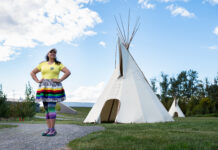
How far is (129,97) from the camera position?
1124 centimetres

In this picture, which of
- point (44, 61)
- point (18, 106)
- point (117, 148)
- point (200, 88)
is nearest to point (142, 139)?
point (117, 148)

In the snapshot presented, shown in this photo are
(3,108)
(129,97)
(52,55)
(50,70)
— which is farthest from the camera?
(3,108)

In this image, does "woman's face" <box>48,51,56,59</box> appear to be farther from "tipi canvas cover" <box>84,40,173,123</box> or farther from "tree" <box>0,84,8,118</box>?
"tree" <box>0,84,8,118</box>

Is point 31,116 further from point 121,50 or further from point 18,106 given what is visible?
point 121,50

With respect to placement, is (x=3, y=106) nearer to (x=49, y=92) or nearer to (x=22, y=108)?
(x=22, y=108)

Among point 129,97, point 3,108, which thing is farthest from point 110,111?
point 3,108

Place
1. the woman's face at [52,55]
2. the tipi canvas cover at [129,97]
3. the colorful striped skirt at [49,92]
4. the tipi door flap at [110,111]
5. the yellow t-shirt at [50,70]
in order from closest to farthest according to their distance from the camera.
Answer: the colorful striped skirt at [49,92], the yellow t-shirt at [50,70], the woman's face at [52,55], the tipi canvas cover at [129,97], the tipi door flap at [110,111]

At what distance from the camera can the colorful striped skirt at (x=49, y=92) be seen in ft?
15.8

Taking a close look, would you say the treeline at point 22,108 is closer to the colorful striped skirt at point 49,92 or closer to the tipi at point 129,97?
the tipi at point 129,97

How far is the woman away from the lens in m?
4.83

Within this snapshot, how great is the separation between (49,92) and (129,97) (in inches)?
269

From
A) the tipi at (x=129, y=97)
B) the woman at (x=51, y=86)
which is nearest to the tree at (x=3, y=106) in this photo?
the tipi at (x=129, y=97)

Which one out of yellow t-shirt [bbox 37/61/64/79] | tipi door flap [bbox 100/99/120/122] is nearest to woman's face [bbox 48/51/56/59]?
yellow t-shirt [bbox 37/61/64/79]

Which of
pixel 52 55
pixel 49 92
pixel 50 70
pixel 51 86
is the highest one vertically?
pixel 52 55
